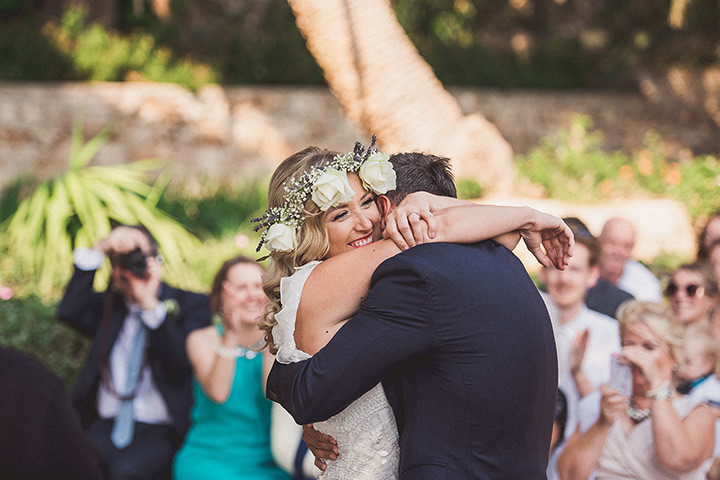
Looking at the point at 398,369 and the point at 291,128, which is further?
the point at 291,128

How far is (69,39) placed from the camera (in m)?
11.3

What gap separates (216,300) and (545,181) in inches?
199

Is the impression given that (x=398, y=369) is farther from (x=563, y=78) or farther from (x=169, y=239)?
(x=563, y=78)

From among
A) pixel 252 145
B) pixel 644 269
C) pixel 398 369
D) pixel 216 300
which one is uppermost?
pixel 398 369

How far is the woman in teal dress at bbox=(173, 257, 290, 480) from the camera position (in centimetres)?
400

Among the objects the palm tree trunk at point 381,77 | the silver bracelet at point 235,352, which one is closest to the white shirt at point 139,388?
the silver bracelet at point 235,352

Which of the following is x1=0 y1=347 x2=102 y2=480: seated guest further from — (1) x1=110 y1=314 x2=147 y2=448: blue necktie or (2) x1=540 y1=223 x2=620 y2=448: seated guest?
(2) x1=540 y1=223 x2=620 y2=448: seated guest

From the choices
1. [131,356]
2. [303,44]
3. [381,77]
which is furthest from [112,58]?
[131,356]

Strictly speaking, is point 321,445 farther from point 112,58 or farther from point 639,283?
point 112,58

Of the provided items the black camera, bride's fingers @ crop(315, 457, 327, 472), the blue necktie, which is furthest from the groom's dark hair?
the blue necktie

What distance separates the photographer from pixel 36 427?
195 centimetres

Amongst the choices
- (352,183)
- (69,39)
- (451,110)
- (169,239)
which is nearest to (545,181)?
(451,110)

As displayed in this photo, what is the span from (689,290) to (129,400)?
318 cm

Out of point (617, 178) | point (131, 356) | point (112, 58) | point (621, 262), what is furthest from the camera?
point (112, 58)
